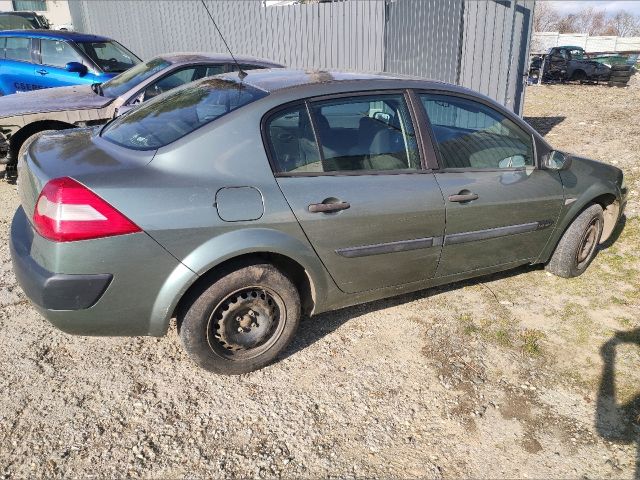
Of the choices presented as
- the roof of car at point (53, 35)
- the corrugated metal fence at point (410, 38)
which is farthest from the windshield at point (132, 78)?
the roof of car at point (53, 35)

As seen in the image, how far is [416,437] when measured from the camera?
2.59 metres

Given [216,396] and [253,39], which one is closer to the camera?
[216,396]

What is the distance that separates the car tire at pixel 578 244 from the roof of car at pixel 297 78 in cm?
167

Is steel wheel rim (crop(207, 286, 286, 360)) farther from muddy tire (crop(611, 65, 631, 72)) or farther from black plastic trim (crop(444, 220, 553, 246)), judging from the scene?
muddy tire (crop(611, 65, 631, 72))

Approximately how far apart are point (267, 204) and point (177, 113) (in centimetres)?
89

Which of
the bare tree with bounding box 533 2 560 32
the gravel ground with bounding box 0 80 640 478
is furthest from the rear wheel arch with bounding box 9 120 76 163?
the bare tree with bounding box 533 2 560 32

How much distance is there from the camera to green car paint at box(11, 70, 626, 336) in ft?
8.01

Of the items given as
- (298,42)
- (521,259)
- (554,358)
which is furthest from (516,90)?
(554,358)

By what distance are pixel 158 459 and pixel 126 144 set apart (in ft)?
5.40

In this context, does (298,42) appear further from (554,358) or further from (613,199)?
(554,358)

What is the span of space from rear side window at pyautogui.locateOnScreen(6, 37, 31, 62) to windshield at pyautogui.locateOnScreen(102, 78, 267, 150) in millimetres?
5999

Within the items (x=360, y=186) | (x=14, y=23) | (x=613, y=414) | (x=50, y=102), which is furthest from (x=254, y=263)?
(x=14, y=23)

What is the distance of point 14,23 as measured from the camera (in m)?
16.7

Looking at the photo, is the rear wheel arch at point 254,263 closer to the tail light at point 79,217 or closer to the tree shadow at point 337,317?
the tree shadow at point 337,317
